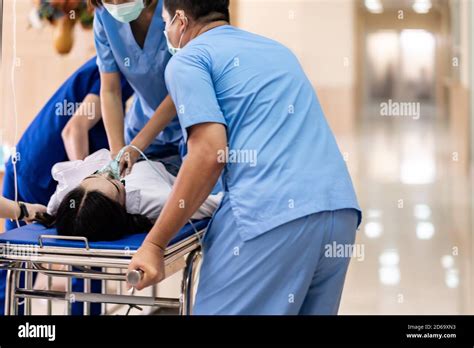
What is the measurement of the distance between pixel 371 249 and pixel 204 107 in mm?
2550

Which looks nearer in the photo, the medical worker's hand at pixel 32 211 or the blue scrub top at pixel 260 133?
the blue scrub top at pixel 260 133

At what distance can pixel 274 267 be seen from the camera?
152 centimetres

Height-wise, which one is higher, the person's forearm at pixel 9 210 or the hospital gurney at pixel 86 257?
the person's forearm at pixel 9 210

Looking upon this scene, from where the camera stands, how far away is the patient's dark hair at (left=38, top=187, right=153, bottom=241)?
5.24 ft

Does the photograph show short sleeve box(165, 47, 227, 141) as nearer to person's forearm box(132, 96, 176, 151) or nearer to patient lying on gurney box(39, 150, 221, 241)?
patient lying on gurney box(39, 150, 221, 241)

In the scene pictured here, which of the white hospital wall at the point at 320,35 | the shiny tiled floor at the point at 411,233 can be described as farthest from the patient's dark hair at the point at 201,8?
the white hospital wall at the point at 320,35

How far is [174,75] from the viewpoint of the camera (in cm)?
147

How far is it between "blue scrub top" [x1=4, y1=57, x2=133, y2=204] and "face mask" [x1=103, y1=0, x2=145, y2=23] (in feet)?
1.08

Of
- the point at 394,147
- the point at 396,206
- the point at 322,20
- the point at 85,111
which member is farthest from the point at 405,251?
the point at 394,147

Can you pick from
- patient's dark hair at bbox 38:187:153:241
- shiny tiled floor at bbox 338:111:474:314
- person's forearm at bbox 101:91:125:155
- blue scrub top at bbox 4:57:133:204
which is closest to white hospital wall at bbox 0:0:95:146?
blue scrub top at bbox 4:57:133:204

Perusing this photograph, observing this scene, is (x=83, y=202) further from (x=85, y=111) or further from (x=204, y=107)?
(x=85, y=111)

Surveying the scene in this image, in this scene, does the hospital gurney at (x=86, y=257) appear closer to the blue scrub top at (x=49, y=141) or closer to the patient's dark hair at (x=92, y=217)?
the patient's dark hair at (x=92, y=217)

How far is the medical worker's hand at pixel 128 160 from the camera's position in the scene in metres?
1.81

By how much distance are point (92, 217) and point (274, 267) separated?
410 mm
